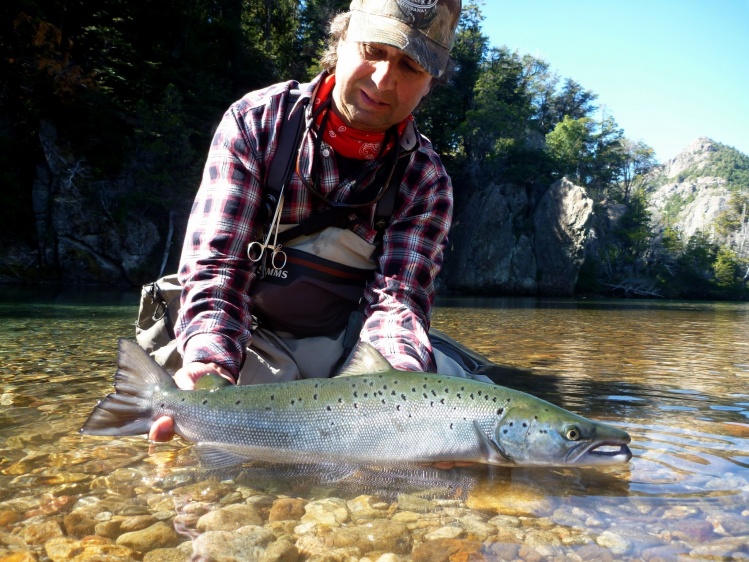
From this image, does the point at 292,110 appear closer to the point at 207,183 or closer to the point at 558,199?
the point at 207,183

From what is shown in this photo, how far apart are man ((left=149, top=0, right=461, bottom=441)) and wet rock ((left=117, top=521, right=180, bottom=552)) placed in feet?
2.16

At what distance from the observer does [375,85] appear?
276 cm

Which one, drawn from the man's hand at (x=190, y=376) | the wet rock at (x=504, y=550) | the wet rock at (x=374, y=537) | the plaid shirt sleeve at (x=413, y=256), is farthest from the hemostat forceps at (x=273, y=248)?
the wet rock at (x=504, y=550)

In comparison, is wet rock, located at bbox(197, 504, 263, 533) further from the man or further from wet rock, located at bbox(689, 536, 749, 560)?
wet rock, located at bbox(689, 536, 749, 560)

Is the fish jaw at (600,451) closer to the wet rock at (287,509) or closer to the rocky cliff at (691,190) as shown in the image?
the wet rock at (287,509)

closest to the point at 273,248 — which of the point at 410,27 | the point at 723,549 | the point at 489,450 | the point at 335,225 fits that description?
the point at 335,225

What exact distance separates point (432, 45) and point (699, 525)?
7.36ft

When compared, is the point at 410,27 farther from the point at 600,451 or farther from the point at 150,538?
the point at 150,538

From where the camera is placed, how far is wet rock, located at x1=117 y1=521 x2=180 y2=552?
1794 mm

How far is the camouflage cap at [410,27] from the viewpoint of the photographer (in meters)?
2.65

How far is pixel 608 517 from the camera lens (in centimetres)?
206

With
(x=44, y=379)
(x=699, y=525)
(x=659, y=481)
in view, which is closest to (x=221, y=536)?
(x=699, y=525)

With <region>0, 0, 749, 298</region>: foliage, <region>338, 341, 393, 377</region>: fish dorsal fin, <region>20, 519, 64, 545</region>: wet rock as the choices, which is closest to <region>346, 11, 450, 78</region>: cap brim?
<region>338, 341, 393, 377</region>: fish dorsal fin

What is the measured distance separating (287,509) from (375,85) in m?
1.89
